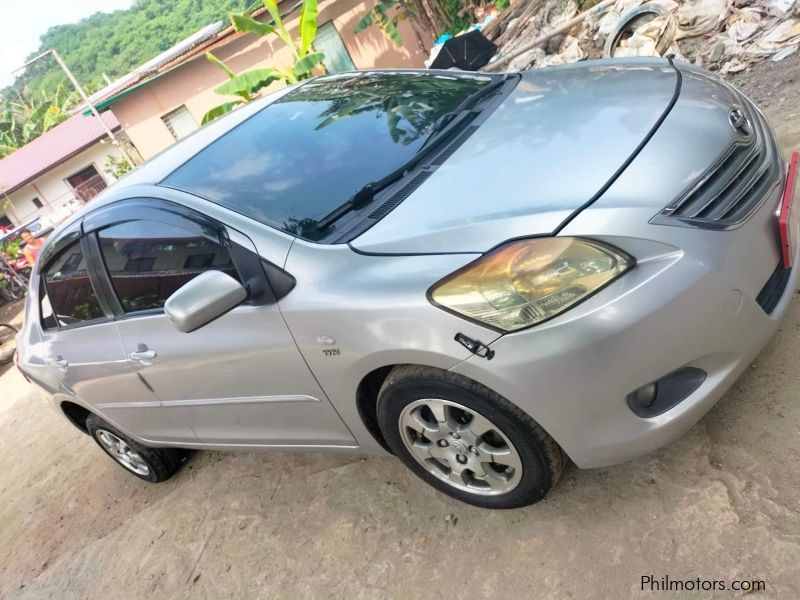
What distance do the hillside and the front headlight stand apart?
45.1 meters

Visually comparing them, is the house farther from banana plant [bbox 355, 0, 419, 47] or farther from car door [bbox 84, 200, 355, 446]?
car door [bbox 84, 200, 355, 446]

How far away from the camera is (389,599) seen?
93.0 inches

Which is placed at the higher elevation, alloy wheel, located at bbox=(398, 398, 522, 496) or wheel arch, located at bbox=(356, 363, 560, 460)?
wheel arch, located at bbox=(356, 363, 560, 460)

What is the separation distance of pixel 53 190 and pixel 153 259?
Result: 31.2 metres

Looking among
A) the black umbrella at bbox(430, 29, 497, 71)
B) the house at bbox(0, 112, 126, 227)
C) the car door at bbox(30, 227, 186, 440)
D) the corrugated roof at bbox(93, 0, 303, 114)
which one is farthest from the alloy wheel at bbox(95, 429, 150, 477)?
the house at bbox(0, 112, 126, 227)

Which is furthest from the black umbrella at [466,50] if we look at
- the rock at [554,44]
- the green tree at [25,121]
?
the green tree at [25,121]

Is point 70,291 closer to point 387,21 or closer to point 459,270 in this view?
point 459,270

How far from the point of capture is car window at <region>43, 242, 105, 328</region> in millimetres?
3162

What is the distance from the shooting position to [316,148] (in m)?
2.78

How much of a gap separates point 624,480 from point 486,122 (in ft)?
5.17

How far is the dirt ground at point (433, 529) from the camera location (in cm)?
204

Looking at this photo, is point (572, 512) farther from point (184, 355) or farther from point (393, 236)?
point (184, 355)

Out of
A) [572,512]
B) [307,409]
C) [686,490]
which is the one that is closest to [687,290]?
[686,490]

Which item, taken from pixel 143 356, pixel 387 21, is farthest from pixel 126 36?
pixel 143 356
